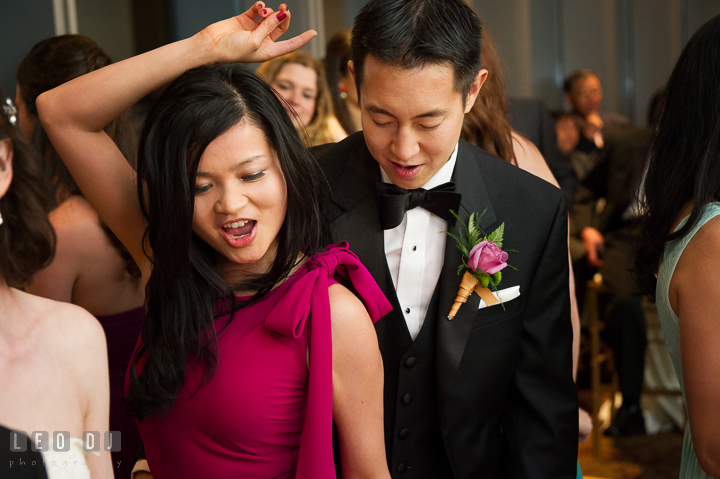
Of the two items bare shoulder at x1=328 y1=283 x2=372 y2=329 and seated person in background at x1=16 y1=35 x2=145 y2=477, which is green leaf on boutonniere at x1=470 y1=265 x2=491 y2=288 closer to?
bare shoulder at x1=328 y1=283 x2=372 y2=329

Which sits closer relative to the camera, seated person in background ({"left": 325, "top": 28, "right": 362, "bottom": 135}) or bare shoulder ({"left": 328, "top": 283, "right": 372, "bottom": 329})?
bare shoulder ({"left": 328, "top": 283, "right": 372, "bottom": 329})

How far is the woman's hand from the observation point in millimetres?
1487

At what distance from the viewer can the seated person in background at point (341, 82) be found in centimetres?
322

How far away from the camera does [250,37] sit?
1.51 m

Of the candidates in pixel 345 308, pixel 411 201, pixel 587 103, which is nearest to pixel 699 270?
pixel 411 201

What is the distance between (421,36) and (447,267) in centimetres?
54

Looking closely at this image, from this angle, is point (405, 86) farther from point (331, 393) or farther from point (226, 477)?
point (226, 477)

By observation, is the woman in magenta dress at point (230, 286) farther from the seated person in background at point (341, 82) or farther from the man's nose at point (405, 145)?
the seated person in background at point (341, 82)

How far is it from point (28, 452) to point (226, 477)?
53 centimetres

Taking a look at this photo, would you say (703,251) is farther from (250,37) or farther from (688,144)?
(250,37)

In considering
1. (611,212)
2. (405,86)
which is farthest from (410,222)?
(611,212)

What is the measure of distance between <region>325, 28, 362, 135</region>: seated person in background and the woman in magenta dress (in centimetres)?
173

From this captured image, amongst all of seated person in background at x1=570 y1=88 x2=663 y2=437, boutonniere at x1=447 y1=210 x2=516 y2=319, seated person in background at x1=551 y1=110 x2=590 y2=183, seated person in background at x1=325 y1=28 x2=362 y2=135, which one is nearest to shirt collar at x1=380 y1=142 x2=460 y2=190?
boutonniere at x1=447 y1=210 x2=516 y2=319

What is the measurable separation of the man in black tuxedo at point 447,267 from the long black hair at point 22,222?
0.73 meters
